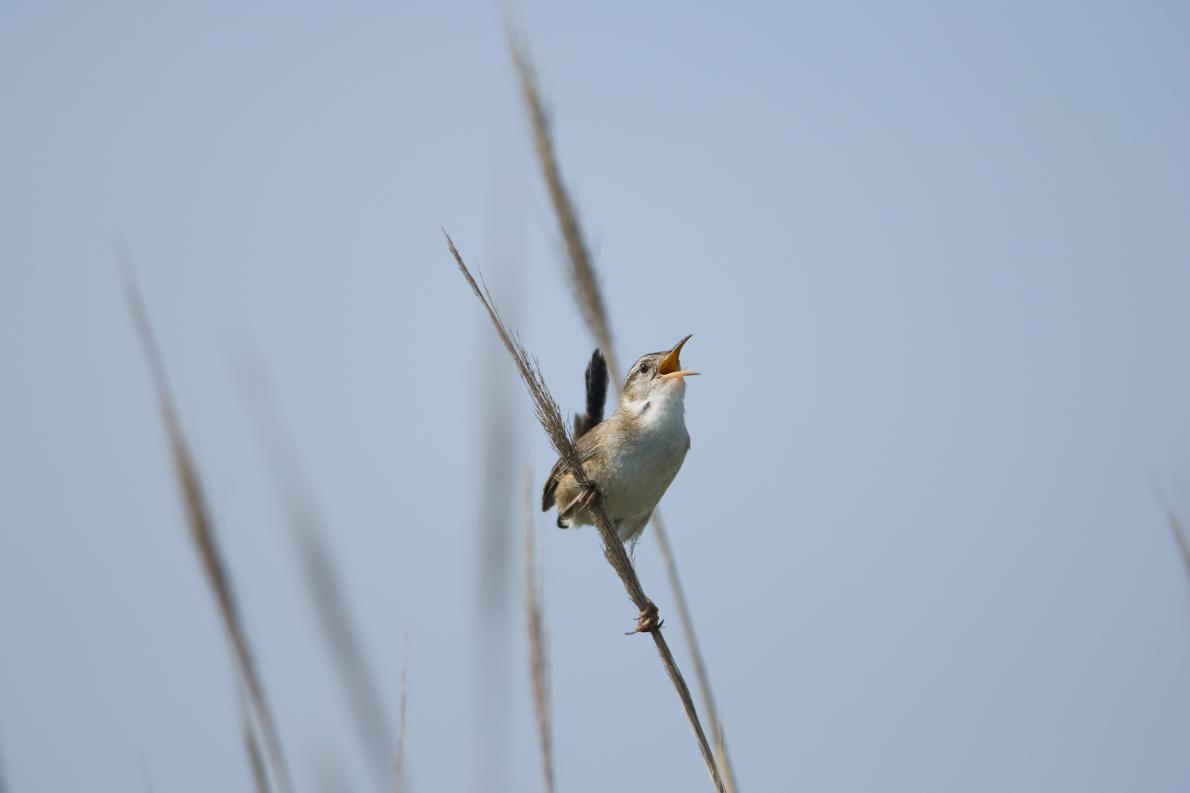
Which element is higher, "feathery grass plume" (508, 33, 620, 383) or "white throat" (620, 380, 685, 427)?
"feathery grass plume" (508, 33, 620, 383)

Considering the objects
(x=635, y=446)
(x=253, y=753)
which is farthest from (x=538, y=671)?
(x=635, y=446)

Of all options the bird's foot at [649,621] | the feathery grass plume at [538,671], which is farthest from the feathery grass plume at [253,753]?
the bird's foot at [649,621]

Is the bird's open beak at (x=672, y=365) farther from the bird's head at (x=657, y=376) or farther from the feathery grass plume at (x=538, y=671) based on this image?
the feathery grass plume at (x=538, y=671)

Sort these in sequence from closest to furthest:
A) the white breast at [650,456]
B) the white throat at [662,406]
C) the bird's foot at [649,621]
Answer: the bird's foot at [649,621]
the white breast at [650,456]
the white throat at [662,406]

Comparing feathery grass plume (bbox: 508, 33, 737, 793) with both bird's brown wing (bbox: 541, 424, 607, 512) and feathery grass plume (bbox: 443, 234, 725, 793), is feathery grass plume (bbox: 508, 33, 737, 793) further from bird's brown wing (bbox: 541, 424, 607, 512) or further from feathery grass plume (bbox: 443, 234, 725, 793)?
bird's brown wing (bbox: 541, 424, 607, 512)

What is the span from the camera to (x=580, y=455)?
4719 mm

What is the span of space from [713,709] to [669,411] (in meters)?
2.20

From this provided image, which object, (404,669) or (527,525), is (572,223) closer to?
(527,525)

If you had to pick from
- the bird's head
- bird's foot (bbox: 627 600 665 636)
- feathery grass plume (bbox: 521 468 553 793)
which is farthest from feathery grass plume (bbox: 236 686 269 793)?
the bird's head

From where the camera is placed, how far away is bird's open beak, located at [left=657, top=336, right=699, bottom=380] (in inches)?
181

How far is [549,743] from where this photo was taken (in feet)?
6.88

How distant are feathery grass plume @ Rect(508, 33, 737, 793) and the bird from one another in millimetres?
1734

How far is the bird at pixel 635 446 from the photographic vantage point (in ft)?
15.0

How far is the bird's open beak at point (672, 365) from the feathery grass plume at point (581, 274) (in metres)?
1.81
